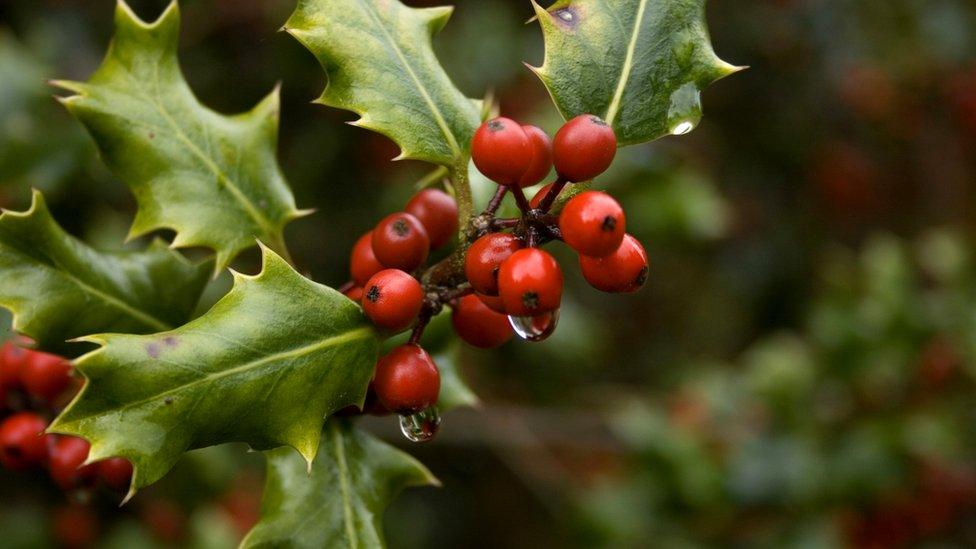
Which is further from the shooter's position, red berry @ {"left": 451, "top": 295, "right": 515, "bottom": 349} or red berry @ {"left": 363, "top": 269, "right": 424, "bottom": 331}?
red berry @ {"left": 451, "top": 295, "right": 515, "bottom": 349}

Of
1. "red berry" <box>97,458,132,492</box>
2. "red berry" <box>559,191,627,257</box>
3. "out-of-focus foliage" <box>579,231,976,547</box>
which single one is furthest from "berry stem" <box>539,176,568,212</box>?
"out-of-focus foliage" <box>579,231,976,547</box>

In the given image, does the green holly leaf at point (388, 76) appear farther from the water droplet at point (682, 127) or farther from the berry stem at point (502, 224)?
the water droplet at point (682, 127)

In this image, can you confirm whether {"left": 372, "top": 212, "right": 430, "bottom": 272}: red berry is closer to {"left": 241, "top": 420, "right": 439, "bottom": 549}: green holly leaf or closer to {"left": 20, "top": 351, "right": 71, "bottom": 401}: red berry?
{"left": 241, "top": 420, "right": 439, "bottom": 549}: green holly leaf

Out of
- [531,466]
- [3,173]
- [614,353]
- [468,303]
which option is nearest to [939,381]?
[531,466]

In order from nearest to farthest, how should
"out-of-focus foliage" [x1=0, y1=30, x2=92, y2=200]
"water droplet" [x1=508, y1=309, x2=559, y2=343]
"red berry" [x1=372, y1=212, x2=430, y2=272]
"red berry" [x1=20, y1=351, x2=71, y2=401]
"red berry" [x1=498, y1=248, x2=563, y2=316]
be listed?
"red berry" [x1=498, y1=248, x2=563, y2=316] < "water droplet" [x1=508, y1=309, x2=559, y2=343] < "red berry" [x1=372, y1=212, x2=430, y2=272] < "red berry" [x1=20, y1=351, x2=71, y2=401] < "out-of-focus foliage" [x1=0, y1=30, x2=92, y2=200]

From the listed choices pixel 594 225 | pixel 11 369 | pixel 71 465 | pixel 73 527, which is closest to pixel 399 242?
pixel 594 225

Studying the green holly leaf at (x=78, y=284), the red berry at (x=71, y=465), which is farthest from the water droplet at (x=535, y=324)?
the red berry at (x=71, y=465)

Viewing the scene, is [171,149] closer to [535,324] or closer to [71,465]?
[71,465]
